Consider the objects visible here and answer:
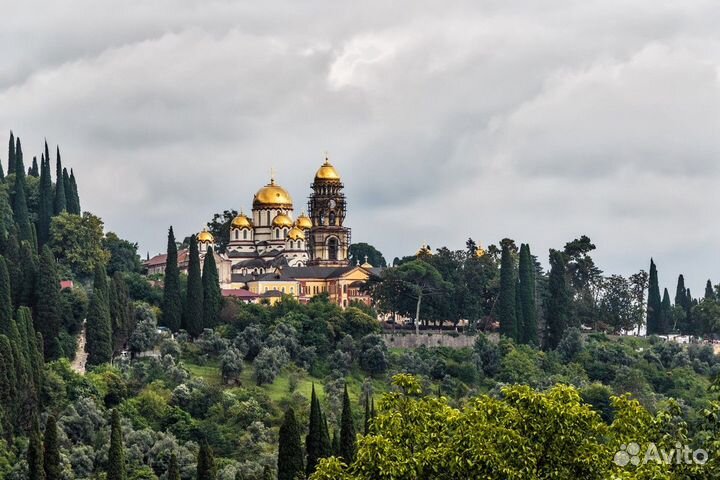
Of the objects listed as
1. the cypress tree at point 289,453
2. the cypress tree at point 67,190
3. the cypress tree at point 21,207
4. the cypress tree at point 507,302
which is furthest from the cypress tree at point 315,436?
the cypress tree at point 67,190

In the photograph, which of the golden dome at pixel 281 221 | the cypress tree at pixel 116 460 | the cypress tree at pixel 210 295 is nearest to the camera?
the cypress tree at pixel 116 460

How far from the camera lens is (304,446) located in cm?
6900

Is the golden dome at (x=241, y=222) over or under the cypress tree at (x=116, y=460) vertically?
over

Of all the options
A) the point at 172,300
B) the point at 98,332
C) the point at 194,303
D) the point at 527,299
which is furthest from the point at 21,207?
the point at 527,299

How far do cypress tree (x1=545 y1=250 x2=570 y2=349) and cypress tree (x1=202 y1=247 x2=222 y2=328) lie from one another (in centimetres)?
2163

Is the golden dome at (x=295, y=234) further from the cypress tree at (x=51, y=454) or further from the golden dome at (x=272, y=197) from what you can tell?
the cypress tree at (x=51, y=454)

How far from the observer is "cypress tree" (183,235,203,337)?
86688 mm

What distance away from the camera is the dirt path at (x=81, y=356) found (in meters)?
76.3

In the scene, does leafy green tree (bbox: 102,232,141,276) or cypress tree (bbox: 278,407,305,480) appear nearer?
cypress tree (bbox: 278,407,305,480)

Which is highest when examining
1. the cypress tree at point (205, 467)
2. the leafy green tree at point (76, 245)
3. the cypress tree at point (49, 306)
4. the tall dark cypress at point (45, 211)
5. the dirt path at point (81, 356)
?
the tall dark cypress at point (45, 211)

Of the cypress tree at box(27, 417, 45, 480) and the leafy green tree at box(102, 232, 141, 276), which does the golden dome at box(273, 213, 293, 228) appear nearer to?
the leafy green tree at box(102, 232, 141, 276)

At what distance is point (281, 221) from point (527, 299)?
85.9 ft

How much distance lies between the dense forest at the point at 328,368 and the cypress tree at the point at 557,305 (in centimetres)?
14

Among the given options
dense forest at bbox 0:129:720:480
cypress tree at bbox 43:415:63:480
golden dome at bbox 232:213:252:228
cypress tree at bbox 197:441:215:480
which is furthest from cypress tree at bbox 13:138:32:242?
cypress tree at bbox 197:441:215:480
